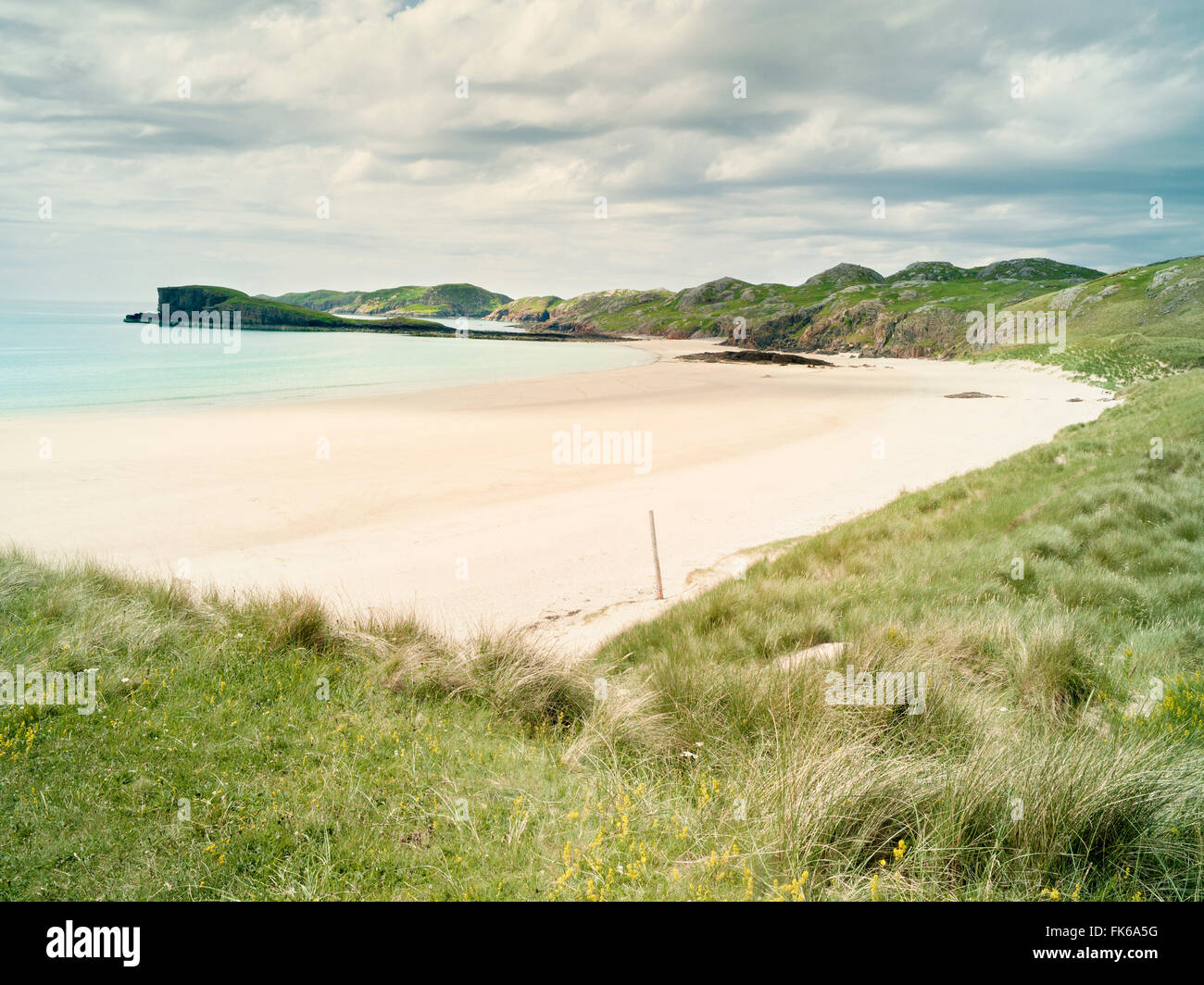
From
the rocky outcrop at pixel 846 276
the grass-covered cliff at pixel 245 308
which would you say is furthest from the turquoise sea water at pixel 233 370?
the rocky outcrop at pixel 846 276

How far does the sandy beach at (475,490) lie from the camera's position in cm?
1241

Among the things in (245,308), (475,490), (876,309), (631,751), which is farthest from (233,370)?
(245,308)

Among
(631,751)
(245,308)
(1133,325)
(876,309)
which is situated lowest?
(631,751)

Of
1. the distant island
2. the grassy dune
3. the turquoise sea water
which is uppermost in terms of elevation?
the distant island

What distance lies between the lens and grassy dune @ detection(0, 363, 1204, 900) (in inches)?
138

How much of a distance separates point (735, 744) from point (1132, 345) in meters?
57.2

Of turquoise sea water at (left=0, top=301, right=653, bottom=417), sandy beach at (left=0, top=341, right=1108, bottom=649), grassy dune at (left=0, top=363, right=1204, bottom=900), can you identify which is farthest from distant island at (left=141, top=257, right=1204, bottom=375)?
grassy dune at (left=0, top=363, right=1204, bottom=900)

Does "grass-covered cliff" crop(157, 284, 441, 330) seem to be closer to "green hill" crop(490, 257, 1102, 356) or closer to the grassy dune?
"green hill" crop(490, 257, 1102, 356)

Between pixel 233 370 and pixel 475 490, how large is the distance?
1842 inches

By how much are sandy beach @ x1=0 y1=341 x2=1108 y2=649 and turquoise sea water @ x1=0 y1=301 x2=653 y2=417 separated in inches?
303

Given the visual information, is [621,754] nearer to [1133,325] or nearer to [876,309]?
[1133,325]

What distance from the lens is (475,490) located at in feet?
65.1

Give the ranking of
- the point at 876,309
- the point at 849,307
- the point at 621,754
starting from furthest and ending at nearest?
the point at 849,307 < the point at 876,309 < the point at 621,754
